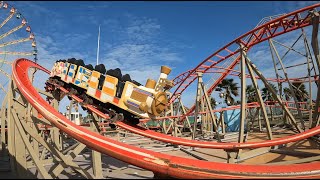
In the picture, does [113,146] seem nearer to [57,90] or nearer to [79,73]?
[79,73]

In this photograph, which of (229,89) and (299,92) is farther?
(229,89)

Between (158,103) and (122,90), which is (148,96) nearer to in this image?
(158,103)

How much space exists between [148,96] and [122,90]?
940mm

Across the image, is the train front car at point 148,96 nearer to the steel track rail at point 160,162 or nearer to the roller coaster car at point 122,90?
the roller coaster car at point 122,90

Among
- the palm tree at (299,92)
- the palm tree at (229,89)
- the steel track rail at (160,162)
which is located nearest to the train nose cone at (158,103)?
the steel track rail at (160,162)

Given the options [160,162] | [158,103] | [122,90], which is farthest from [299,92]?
[160,162]

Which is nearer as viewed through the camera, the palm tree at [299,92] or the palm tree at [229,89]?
the palm tree at [299,92]

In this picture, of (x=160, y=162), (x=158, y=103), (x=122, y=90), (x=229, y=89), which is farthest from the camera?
(x=229, y=89)

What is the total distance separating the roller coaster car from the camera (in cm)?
818

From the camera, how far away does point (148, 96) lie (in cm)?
816

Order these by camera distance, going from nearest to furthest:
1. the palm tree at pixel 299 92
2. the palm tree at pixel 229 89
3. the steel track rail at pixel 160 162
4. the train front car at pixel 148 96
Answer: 1. the steel track rail at pixel 160 162
2. the train front car at pixel 148 96
3. the palm tree at pixel 299 92
4. the palm tree at pixel 229 89

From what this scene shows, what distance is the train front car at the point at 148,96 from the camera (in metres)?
8.09

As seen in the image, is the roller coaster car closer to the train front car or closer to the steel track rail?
the train front car

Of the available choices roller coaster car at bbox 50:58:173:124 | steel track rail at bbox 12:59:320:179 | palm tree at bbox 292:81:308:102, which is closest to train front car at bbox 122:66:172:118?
roller coaster car at bbox 50:58:173:124
